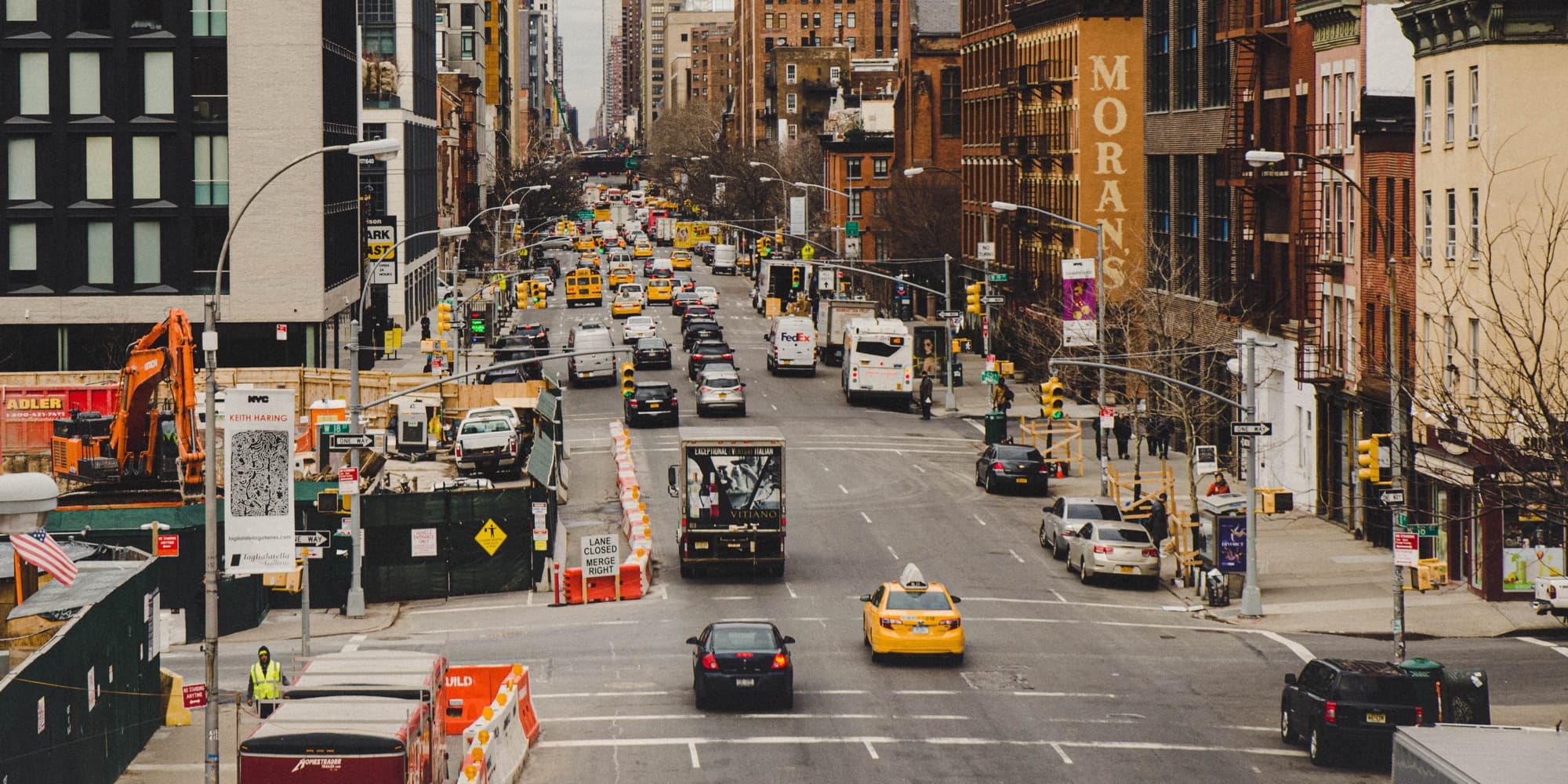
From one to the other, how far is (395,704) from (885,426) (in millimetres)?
49366

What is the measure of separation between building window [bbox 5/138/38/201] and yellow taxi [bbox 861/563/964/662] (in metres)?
46.0

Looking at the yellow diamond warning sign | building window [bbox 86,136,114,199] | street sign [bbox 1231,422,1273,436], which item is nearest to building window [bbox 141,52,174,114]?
building window [bbox 86,136,114,199]

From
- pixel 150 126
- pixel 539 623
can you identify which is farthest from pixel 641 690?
pixel 150 126

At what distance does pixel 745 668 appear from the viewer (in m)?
Answer: 31.8

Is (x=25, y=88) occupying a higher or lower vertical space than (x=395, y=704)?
higher

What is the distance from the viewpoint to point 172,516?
42.5 meters

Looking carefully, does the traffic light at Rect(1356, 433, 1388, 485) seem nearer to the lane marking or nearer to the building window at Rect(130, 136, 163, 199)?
the lane marking

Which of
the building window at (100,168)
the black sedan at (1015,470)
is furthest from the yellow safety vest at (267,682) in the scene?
the building window at (100,168)

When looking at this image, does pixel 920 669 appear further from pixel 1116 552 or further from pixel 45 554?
pixel 45 554

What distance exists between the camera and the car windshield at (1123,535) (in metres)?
45.6

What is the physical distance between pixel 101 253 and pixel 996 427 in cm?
3277

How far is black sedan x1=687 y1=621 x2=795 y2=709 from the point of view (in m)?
31.8

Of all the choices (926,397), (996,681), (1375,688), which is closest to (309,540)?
(996,681)

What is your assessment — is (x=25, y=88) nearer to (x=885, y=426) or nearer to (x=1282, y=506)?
(x=885, y=426)
